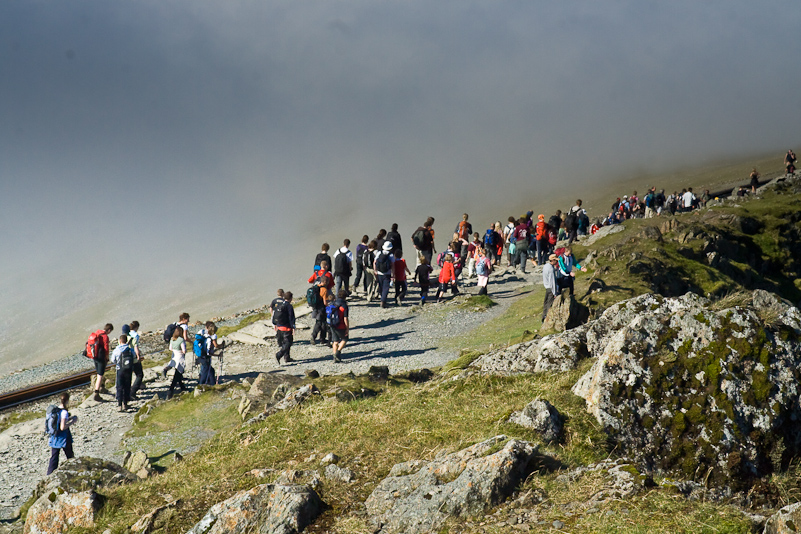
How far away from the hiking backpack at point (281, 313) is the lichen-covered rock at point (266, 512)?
13444 millimetres

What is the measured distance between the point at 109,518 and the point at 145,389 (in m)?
13.5

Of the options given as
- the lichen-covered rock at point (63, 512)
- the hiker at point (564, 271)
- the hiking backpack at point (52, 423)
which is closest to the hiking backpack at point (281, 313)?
the hiking backpack at point (52, 423)

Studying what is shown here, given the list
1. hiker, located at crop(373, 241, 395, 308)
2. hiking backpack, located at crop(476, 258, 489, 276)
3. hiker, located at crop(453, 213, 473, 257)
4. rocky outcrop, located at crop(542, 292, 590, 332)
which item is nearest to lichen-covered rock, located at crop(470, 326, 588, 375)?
rocky outcrop, located at crop(542, 292, 590, 332)

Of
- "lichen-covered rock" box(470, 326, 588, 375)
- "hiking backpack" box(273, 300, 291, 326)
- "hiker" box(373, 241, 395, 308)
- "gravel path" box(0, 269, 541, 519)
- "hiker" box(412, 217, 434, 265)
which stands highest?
"hiker" box(412, 217, 434, 265)

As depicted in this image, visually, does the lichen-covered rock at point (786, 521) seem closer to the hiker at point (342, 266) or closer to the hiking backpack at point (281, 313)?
the hiking backpack at point (281, 313)

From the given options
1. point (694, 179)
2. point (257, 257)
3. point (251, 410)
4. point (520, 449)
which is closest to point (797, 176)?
point (694, 179)

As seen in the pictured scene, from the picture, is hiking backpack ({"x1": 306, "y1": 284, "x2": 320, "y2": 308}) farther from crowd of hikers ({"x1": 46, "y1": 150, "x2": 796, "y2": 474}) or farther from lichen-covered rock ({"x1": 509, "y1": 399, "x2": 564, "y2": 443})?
lichen-covered rock ({"x1": 509, "y1": 399, "x2": 564, "y2": 443})

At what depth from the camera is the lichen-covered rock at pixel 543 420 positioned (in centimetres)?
837

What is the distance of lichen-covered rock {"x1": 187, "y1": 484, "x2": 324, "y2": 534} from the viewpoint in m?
7.38

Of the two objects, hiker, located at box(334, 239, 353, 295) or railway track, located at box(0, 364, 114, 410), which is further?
hiker, located at box(334, 239, 353, 295)

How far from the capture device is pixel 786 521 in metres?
5.36

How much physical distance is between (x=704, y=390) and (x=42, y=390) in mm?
23080

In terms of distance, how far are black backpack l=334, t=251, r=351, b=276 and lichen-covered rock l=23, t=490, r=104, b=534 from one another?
17372mm

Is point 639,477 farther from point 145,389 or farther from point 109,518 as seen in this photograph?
point 145,389
